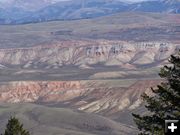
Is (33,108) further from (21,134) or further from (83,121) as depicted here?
(21,134)

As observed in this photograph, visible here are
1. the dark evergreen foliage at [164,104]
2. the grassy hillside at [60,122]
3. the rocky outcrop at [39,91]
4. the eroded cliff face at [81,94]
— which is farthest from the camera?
the rocky outcrop at [39,91]

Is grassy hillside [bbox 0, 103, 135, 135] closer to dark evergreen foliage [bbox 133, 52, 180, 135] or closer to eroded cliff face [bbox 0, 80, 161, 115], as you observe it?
eroded cliff face [bbox 0, 80, 161, 115]

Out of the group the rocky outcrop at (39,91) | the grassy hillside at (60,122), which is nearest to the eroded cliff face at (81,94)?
the rocky outcrop at (39,91)

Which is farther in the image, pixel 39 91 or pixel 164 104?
pixel 39 91

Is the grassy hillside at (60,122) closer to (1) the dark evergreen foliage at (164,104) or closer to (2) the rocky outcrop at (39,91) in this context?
(2) the rocky outcrop at (39,91)

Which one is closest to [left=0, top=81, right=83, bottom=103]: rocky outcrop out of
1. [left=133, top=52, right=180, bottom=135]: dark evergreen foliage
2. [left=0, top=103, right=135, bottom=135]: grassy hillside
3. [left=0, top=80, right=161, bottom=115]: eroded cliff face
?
[left=0, top=80, right=161, bottom=115]: eroded cliff face

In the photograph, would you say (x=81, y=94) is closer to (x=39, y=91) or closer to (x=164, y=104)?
(x=39, y=91)

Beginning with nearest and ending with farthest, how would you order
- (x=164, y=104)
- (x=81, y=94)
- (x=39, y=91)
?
(x=164, y=104), (x=81, y=94), (x=39, y=91)

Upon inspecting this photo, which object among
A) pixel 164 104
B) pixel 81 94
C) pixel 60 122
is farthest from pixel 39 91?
pixel 164 104
